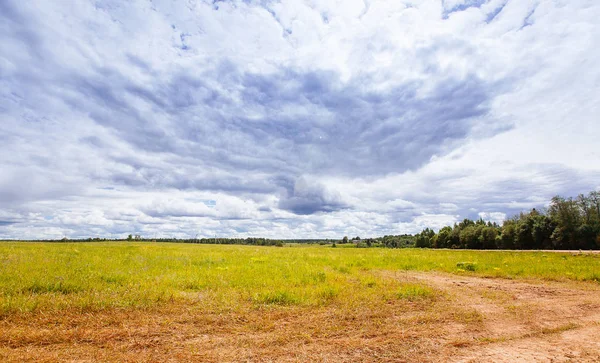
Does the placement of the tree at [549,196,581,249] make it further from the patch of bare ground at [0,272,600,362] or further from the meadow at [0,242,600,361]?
the patch of bare ground at [0,272,600,362]

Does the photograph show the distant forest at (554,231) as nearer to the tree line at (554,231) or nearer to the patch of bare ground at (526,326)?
the tree line at (554,231)

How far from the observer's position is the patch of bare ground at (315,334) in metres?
6.30

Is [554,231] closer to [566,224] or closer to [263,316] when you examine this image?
[566,224]

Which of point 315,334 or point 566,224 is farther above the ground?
point 566,224

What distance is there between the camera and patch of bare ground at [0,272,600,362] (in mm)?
6297

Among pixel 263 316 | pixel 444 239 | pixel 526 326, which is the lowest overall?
pixel 526 326

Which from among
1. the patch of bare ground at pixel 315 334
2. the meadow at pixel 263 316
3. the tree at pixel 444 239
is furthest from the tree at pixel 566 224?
the patch of bare ground at pixel 315 334

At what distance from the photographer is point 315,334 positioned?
755 centimetres

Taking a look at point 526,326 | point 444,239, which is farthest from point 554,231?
point 526,326

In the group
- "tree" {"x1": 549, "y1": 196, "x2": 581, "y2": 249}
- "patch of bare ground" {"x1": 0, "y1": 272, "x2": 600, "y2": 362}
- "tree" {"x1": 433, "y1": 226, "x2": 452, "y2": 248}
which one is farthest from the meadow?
"tree" {"x1": 433, "y1": 226, "x2": 452, "y2": 248}

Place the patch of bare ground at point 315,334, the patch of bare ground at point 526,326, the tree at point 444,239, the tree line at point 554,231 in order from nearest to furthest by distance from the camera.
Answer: the patch of bare ground at point 315,334
the patch of bare ground at point 526,326
the tree line at point 554,231
the tree at point 444,239

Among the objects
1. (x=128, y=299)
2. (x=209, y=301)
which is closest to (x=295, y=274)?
(x=209, y=301)

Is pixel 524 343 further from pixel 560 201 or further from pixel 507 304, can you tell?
pixel 560 201

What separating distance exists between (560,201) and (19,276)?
8573 centimetres
